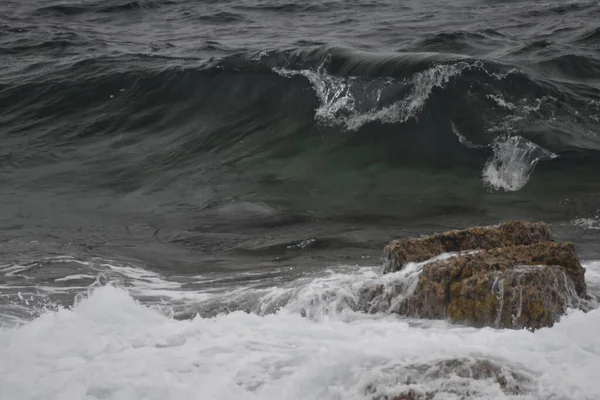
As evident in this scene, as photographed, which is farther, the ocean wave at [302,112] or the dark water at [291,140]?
the ocean wave at [302,112]

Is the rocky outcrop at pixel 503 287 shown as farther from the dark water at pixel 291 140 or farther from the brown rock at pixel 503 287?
the dark water at pixel 291 140

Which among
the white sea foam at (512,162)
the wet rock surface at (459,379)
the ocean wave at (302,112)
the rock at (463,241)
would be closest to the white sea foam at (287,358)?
the wet rock surface at (459,379)

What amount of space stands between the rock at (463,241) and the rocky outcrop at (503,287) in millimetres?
195

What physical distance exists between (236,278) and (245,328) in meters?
1.77

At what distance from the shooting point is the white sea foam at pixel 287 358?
15.0 ft

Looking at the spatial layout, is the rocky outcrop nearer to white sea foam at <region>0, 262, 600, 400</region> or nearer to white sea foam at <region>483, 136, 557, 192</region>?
white sea foam at <region>0, 262, 600, 400</region>

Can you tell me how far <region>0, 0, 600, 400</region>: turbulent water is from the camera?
4.98 metres

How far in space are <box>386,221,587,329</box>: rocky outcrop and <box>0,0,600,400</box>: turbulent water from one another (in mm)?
149

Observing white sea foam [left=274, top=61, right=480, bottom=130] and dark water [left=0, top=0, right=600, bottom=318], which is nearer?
dark water [left=0, top=0, right=600, bottom=318]

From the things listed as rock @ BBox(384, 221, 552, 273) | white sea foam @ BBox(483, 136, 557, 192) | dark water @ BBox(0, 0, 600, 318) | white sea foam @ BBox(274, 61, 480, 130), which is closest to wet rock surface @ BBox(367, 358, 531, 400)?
rock @ BBox(384, 221, 552, 273)

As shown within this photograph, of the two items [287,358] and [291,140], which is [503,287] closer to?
[287,358]

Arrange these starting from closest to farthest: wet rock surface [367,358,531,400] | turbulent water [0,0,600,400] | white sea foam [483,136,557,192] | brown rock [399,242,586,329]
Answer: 1. wet rock surface [367,358,531,400]
2. turbulent water [0,0,600,400]
3. brown rock [399,242,586,329]
4. white sea foam [483,136,557,192]

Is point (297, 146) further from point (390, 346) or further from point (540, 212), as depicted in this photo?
point (390, 346)

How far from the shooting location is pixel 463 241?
6.33 meters
